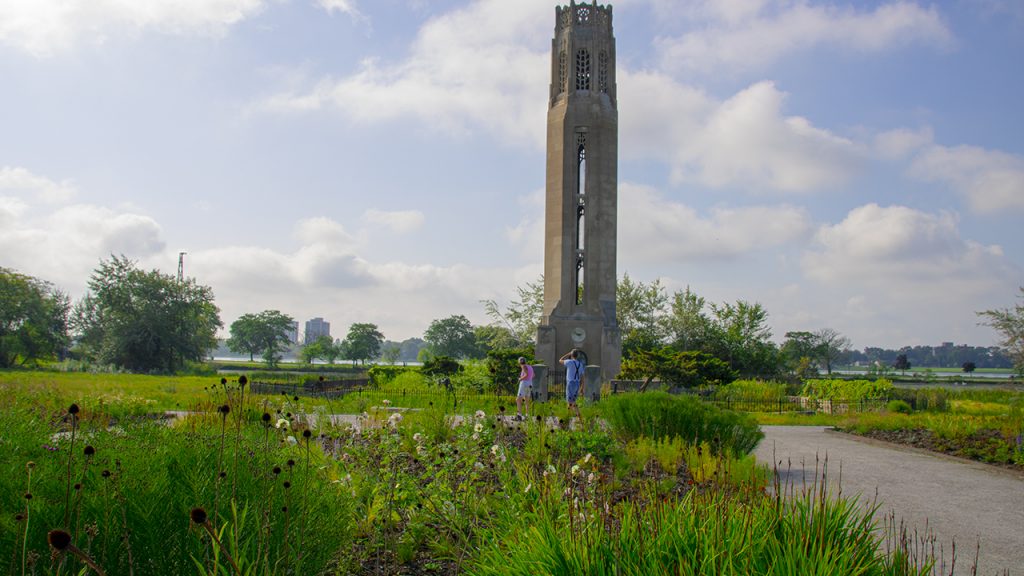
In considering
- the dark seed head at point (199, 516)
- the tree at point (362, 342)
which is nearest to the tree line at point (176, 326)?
the dark seed head at point (199, 516)

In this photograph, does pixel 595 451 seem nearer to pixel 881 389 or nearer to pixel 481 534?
pixel 481 534

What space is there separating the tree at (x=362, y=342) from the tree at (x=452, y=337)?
30.9 ft

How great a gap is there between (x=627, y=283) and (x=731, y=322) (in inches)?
311

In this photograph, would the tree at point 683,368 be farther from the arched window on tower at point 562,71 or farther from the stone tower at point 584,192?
the arched window on tower at point 562,71

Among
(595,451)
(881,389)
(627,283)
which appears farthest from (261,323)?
(595,451)

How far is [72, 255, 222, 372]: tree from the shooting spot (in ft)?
156

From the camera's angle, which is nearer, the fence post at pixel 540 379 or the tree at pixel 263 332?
the fence post at pixel 540 379

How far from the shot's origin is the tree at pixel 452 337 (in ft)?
388

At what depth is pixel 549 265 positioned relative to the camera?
112 feet

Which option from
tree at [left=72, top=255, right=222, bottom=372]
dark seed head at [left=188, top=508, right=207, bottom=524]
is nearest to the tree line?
tree at [left=72, top=255, right=222, bottom=372]

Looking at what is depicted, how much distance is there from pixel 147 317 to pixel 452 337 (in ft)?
239

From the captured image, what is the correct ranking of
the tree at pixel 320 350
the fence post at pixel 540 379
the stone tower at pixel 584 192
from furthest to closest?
the tree at pixel 320 350 < the stone tower at pixel 584 192 < the fence post at pixel 540 379

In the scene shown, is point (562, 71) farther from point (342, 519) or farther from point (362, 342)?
point (362, 342)

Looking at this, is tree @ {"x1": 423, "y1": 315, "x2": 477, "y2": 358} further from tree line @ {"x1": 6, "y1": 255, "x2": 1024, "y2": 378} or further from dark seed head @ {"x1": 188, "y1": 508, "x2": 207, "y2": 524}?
dark seed head @ {"x1": 188, "y1": 508, "x2": 207, "y2": 524}
